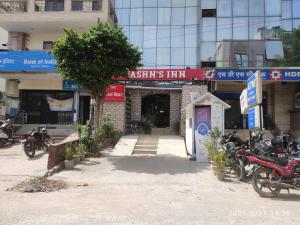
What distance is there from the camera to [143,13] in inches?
1383

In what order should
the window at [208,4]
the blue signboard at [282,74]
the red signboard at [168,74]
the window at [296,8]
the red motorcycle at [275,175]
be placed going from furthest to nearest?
the window at [208,4] < the window at [296,8] < the red signboard at [168,74] < the blue signboard at [282,74] < the red motorcycle at [275,175]

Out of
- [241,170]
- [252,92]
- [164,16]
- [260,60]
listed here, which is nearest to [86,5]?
[164,16]

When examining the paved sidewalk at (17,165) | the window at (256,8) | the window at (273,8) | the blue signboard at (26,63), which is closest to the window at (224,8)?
the window at (256,8)

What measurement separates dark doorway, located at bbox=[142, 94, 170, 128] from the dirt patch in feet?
47.4

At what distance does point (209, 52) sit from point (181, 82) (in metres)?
15.7

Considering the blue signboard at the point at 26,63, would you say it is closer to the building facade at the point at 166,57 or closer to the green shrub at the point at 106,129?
the building facade at the point at 166,57

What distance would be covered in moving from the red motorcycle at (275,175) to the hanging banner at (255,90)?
5.23ft

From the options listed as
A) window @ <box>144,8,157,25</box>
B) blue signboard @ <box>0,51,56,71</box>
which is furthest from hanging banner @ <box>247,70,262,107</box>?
window @ <box>144,8,157,25</box>

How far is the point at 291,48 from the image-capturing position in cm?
2794

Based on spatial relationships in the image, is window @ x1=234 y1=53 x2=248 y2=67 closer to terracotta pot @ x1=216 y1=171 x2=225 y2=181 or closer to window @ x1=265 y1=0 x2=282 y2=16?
window @ x1=265 y1=0 x2=282 y2=16

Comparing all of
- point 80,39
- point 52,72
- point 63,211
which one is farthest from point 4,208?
point 52,72

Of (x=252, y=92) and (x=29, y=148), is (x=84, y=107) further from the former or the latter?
(x=252, y=92)

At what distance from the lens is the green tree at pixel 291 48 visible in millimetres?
26445

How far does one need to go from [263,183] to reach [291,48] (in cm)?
2358
